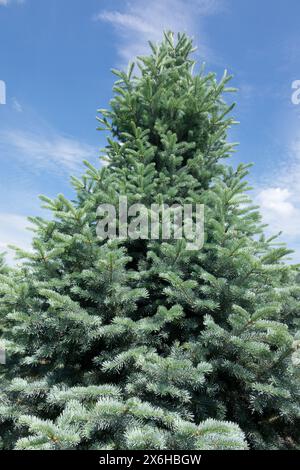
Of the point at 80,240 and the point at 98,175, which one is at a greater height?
the point at 98,175

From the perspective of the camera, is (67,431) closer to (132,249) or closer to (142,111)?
(132,249)

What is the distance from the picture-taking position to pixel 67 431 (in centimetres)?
238

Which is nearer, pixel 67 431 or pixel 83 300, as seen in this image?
A: pixel 67 431

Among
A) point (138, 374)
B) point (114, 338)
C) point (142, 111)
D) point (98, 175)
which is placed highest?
point (142, 111)

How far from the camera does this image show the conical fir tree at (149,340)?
2.55 metres

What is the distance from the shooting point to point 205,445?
7.45ft

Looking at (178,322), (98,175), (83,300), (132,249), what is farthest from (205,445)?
(98,175)

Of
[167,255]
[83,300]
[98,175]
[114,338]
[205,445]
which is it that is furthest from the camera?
[98,175]

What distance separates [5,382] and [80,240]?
1.74 meters

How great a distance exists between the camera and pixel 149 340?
3.27 metres

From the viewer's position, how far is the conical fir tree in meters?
2.55

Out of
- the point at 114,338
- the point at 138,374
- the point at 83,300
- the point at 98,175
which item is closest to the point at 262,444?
the point at 138,374
